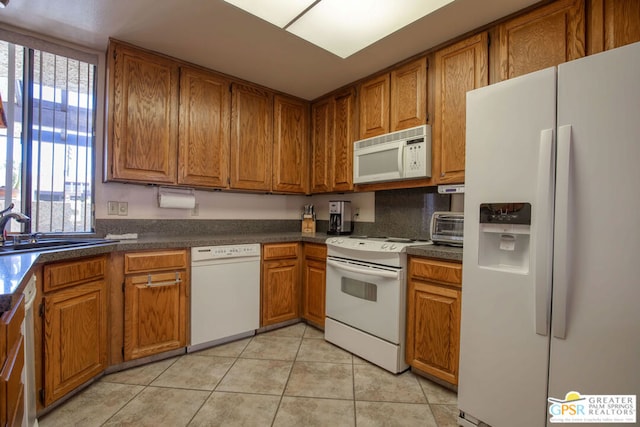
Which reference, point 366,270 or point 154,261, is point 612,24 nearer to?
point 366,270

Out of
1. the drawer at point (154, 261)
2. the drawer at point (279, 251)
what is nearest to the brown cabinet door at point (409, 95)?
the drawer at point (279, 251)

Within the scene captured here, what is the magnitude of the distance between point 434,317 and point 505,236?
2.34ft

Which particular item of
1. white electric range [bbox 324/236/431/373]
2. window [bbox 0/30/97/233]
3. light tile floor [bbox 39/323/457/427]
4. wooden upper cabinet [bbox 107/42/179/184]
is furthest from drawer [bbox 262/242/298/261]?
window [bbox 0/30/97/233]

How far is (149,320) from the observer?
210 centimetres

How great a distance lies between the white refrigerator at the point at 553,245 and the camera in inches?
44.1

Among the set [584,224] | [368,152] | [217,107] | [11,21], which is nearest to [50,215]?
[11,21]

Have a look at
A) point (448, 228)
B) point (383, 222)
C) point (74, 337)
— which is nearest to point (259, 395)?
point (74, 337)

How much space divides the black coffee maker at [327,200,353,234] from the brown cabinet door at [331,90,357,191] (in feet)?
0.54

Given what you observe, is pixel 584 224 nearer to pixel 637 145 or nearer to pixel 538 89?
pixel 637 145

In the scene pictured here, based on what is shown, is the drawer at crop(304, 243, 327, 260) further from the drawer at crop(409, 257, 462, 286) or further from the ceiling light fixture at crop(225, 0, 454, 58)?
the ceiling light fixture at crop(225, 0, 454, 58)

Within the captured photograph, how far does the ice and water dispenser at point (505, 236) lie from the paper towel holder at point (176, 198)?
2273 millimetres

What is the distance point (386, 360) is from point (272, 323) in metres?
1.10

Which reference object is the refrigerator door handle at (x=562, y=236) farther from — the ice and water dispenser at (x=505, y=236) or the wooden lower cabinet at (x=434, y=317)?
the wooden lower cabinet at (x=434, y=317)

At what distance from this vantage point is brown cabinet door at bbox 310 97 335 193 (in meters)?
3.05
